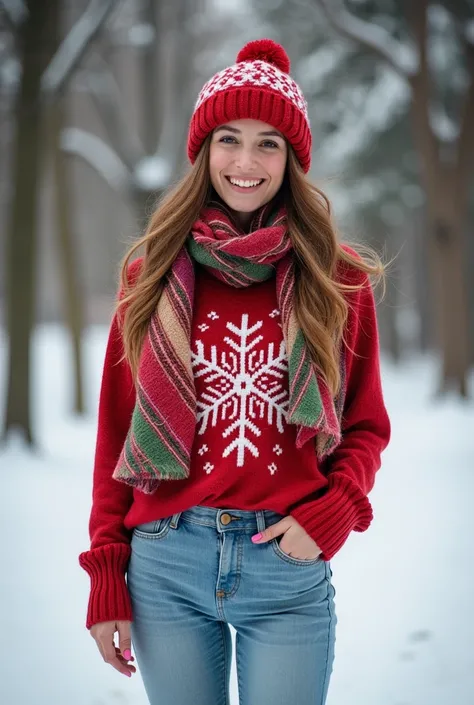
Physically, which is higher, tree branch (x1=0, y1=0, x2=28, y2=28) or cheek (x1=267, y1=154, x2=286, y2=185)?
tree branch (x1=0, y1=0, x2=28, y2=28)

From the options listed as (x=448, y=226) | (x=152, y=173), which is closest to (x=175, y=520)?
(x=152, y=173)

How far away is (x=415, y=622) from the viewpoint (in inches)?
158

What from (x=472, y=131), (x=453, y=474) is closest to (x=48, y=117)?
(x=472, y=131)

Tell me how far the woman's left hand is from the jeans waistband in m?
0.03

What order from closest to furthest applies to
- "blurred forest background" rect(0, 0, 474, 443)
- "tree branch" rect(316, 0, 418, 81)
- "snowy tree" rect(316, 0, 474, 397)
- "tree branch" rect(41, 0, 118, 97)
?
"blurred forest background" rect(0, 0, 474, 443)
"tree branch" rect(41, 0, 118, 97)
"tree branch" rect(316, 0, 418, 81)
"snowy tree" rect(316, 0, 474, 397)

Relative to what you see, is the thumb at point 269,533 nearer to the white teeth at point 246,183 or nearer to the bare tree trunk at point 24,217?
the white teeth at point 246,183

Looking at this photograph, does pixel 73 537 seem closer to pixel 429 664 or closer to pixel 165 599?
pixel 429 664

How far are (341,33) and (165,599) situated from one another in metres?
9.46

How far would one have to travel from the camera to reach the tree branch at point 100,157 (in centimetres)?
1120

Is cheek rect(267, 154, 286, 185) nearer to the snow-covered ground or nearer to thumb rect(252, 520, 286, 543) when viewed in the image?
thumb rect(252, 520, 286, 543)

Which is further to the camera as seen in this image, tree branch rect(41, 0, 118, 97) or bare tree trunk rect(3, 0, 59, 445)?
tree branch rect(41, 0, 118, 97)

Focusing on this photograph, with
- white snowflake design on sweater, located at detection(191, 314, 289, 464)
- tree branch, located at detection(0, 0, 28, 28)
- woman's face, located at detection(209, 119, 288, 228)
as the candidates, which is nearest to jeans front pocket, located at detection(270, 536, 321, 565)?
white snowflake design on sweater, located at detection(191, 314, 289, 464)

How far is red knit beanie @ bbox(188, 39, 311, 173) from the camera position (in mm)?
1967

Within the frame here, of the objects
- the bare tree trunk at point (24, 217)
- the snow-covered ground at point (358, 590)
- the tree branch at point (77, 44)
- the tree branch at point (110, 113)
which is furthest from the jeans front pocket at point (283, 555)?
the tree branch at point (110, 113)
